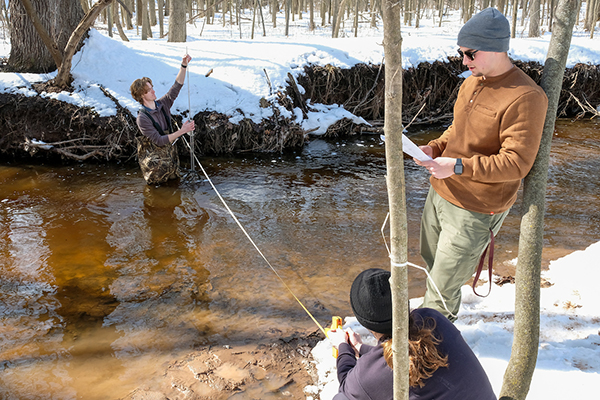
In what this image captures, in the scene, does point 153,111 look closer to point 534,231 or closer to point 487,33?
point 487,33

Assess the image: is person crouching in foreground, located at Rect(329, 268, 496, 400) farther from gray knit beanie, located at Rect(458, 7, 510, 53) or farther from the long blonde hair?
gray knit beanie, located at Rect(458, 7, 510, 53)

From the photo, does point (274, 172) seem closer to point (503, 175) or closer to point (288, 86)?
point (288, 86)

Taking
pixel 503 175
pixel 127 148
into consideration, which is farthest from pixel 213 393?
pixel 127 148

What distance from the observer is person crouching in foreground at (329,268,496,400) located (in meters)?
1.63

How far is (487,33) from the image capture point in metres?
2.10

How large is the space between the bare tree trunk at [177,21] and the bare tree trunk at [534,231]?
11695 millimetres

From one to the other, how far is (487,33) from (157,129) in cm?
503

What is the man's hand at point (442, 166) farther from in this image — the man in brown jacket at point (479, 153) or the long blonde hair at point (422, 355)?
the long blonde hair at point (422, 355)

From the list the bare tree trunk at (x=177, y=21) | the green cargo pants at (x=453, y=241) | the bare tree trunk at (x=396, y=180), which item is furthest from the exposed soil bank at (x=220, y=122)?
the bare tree trunk at (x=396, y=180)

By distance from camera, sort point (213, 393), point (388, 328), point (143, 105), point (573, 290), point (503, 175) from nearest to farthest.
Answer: point (388, 328) < point (503, 175) < point (213, 393) < point (573, 290) < point (143, 105)

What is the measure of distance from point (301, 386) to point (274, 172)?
5239 mm

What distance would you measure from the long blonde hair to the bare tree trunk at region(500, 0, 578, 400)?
0.65 metres

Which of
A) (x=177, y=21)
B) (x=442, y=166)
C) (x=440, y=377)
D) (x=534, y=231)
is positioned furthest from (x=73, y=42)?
(x=440, y=377)

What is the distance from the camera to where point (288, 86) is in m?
9.40
